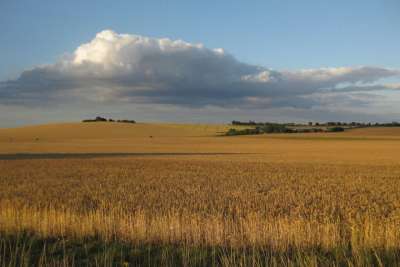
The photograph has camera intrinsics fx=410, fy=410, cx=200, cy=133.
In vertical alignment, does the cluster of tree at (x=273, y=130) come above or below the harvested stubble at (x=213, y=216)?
above

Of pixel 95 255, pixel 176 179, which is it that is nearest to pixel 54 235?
pixel 95 255

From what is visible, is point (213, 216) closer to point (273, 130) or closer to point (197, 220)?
point (197, 220)

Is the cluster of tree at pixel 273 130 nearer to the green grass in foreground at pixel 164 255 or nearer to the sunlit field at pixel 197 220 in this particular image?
the sunlit field at pixel 197 220

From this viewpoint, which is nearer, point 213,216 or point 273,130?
point 213,216

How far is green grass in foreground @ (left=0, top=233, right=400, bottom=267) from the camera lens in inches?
292

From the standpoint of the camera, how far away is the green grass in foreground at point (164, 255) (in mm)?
7410

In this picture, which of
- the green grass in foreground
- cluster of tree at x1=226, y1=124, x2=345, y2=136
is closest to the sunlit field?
the green grass in foreground

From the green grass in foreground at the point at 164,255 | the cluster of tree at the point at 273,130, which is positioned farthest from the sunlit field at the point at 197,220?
the cluster of tree at the point at 273,130

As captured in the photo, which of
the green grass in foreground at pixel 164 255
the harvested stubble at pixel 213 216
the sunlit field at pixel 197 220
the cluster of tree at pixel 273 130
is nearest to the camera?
the green grass in foreground at pixel 164 255

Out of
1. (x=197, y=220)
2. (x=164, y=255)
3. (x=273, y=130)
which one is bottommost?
(x=197, y=220)

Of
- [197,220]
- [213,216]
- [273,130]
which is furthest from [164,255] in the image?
[273,130]

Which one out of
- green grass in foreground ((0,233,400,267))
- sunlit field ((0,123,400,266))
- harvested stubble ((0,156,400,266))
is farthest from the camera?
harvested stubble ((0,156,400,266))

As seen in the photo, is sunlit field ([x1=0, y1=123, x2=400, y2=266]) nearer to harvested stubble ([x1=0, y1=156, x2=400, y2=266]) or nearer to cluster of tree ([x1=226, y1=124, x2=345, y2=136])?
harvested stubble ([x1=0, y1=156, x2=400, y2=266])

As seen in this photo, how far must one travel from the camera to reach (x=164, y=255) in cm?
779
